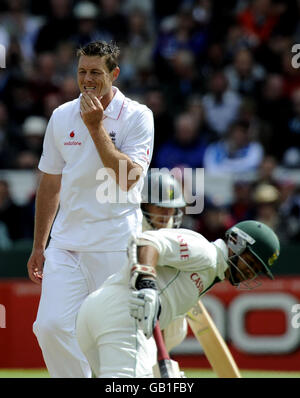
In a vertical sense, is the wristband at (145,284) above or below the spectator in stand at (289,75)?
below

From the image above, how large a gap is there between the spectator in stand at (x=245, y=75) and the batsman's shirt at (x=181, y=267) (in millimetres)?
7420

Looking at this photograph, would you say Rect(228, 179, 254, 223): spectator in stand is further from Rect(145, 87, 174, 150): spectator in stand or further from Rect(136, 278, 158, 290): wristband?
Rect(136, 278, 158, 290): wristband

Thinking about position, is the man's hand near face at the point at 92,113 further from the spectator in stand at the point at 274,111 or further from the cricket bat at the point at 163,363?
the spectator in stand at the point at 274,111

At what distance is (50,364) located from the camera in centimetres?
553

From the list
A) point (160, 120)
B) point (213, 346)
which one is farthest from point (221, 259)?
point (160, 120)

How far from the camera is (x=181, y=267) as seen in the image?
5.00m

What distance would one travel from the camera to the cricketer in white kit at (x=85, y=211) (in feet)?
17.8

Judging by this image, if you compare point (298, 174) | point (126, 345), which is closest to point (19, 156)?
point (298, 174)

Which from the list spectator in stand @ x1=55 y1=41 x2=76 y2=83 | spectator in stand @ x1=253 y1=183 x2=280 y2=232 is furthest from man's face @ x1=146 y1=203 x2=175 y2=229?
spectator in stand @ x1=55 y1=41 x2=76 y2=83

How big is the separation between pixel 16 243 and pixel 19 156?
4.62 feet

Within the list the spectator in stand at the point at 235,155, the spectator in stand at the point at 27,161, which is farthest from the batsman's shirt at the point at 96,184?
the spectator in stand at the point at 27,161

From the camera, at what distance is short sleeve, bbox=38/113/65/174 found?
18.9 feet

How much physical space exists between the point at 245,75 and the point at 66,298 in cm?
756

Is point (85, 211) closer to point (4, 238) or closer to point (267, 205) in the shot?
point (267, 205)
